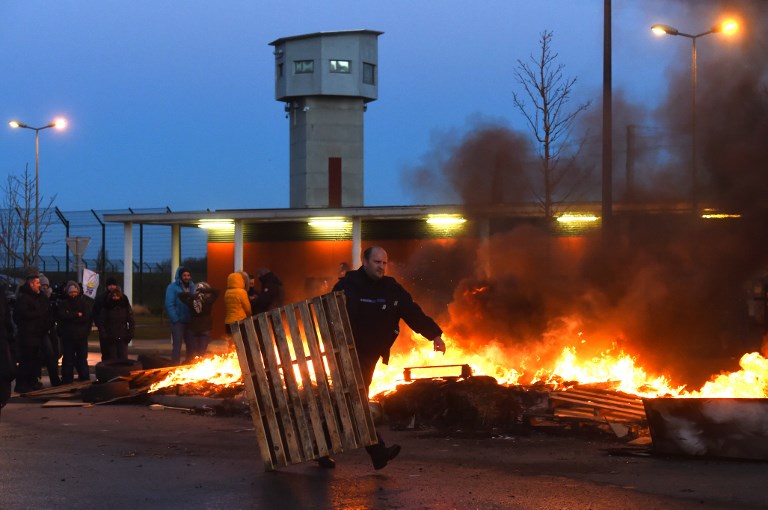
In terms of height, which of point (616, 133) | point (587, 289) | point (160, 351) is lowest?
point (160, 351)

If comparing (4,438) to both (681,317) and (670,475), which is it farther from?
(681,317)

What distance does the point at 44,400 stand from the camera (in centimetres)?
1359

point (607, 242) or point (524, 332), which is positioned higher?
point (607, 242)

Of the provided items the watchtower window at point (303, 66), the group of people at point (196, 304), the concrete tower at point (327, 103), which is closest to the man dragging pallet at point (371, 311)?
the group of people at point (196, 304)

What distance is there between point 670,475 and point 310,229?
74.3ft

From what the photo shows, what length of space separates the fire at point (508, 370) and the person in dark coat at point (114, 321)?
7.57 feet

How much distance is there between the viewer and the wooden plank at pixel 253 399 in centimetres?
805

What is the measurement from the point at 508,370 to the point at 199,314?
5397 mm

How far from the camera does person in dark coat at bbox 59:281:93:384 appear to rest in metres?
15.5

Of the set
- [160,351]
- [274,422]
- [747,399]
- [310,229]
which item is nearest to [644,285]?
[747,399]

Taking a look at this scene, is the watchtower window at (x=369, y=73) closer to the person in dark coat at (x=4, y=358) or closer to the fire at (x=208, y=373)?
the fire at (x=208, y=373)

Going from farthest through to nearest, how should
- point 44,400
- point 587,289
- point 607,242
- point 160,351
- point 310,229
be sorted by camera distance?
1. point 310,229
2. point 160,351
3. point 607,242
4. point 587,289
5. point 44,400

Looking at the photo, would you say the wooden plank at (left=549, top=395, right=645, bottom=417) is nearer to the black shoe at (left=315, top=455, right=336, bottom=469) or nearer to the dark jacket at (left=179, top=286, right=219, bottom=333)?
the black shoe at (left=315, top=455, right=336, bottom=469)

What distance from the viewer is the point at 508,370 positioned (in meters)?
13.0
